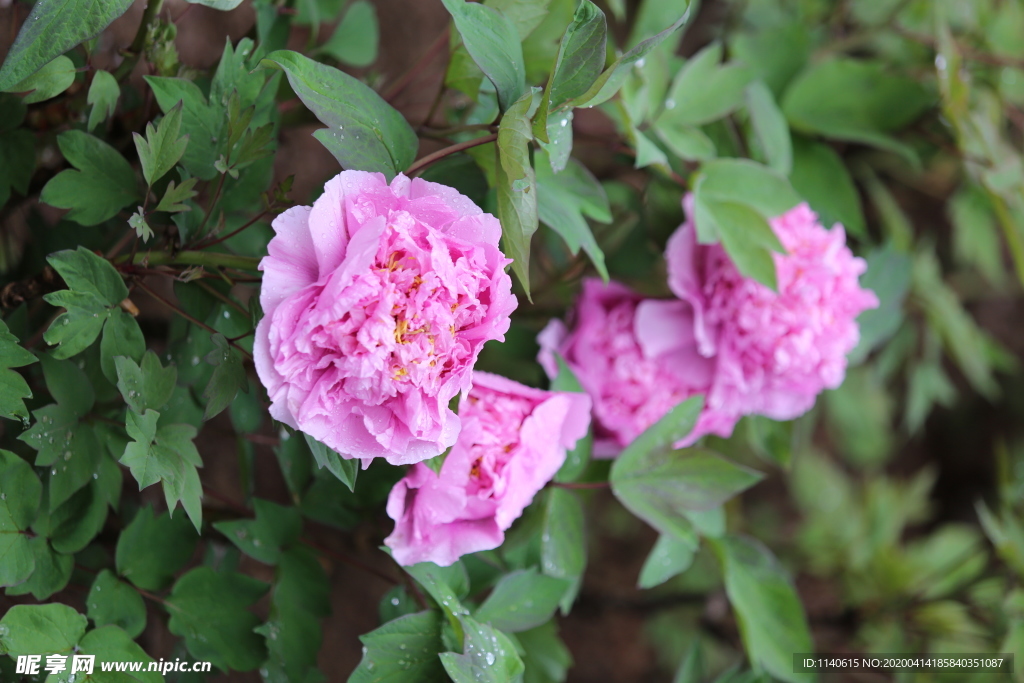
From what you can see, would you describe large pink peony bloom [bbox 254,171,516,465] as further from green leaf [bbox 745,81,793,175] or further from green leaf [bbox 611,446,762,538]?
green leaf [bbox 745,81,793,175]

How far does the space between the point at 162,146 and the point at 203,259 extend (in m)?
0.09

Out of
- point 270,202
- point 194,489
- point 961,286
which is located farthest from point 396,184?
point 961,286

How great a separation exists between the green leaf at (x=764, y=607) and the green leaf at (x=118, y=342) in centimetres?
69

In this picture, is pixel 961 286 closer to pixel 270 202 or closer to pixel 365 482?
pixel 365 482

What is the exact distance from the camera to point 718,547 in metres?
0.88

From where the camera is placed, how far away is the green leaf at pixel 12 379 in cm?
49

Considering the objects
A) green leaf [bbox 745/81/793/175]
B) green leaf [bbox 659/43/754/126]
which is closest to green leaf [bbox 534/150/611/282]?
green leaf [bbox 659/43/754/126]

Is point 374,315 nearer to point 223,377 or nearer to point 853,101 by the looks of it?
point 223,377

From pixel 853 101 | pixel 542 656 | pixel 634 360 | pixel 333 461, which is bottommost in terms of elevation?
pixel 542 656

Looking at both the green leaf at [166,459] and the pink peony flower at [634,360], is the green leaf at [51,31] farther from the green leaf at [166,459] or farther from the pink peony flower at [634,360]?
the pink peony flower at [634,360]

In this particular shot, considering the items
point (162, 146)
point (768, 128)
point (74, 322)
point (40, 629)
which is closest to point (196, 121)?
point (162, 146)

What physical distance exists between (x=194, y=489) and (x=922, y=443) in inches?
82.1

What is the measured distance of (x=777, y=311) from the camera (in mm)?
775

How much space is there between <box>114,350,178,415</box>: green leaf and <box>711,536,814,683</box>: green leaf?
0.66 metres
